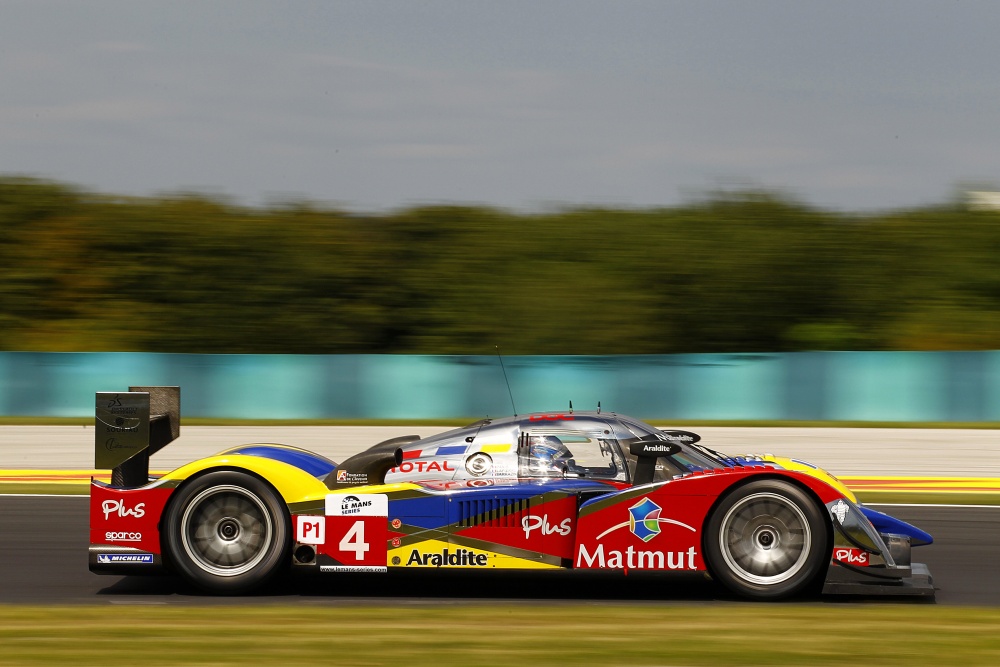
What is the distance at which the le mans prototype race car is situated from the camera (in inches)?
266

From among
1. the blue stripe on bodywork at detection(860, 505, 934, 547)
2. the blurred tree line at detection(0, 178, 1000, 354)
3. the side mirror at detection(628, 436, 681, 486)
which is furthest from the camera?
the blurred tree line at detection(0, 178, 1000, 354)

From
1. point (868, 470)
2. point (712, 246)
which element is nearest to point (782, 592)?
point (868, 470)

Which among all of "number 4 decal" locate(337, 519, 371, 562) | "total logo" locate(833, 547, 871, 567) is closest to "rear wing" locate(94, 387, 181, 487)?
"number 4 decal" locate(337, 519, 371, 562)

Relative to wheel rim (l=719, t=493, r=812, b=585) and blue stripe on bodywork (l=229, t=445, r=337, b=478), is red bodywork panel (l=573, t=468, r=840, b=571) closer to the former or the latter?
wheel rim (l=719, t=493, r=812, b=585)

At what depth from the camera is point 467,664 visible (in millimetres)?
5246

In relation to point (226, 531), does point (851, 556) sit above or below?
below

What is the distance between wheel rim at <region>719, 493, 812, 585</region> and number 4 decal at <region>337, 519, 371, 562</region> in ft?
6.91

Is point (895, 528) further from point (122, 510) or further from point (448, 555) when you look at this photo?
point (122, 510)

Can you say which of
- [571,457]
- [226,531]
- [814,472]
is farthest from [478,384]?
[226,531]

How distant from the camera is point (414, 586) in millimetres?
7422

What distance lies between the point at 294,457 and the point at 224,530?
0.78 m

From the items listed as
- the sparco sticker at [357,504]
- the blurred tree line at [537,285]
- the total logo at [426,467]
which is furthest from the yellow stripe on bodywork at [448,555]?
the blurred tree line at [537,285]

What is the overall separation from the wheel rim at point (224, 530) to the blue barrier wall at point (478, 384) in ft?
44.8

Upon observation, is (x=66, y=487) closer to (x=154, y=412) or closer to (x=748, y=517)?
(x=154, y=412)
